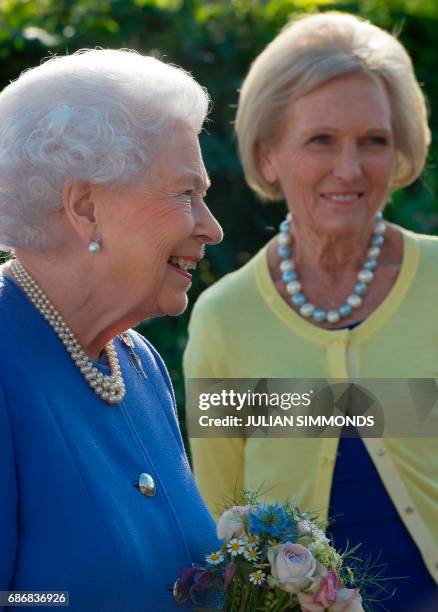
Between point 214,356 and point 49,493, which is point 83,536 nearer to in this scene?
point 49,493

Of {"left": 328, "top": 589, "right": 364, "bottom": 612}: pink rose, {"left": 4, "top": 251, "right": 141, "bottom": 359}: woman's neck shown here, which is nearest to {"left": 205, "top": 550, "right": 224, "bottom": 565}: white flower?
{"left": 328, "top": 589, "right": 364, "bottom": 612}: pink rose

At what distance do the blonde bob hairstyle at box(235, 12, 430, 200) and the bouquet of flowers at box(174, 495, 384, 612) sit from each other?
1815 mm

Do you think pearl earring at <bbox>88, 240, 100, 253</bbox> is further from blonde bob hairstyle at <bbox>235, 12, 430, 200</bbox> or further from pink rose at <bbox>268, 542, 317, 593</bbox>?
blonde bob hairstyle at <bbox>235, 12, 430, 200</bbox>

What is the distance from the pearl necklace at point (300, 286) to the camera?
3824 millimetres

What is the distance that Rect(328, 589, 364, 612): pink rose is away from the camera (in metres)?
2.30

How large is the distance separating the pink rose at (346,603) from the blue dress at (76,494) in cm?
33

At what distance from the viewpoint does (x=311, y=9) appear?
233 inches

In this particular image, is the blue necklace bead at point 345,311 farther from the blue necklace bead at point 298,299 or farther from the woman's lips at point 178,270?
the woman's lips at point 178,270

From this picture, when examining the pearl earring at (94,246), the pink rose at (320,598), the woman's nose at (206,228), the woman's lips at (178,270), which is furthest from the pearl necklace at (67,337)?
the pink rose at (320,598)

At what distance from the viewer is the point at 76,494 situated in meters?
2.29

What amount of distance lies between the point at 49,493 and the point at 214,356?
5.23 feet

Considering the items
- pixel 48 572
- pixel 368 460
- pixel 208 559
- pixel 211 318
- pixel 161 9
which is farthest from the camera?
pixel 161 9

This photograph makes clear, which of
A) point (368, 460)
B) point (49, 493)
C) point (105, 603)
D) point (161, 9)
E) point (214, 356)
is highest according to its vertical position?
point (161, 9)

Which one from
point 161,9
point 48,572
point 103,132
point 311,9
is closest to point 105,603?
point 48,572
